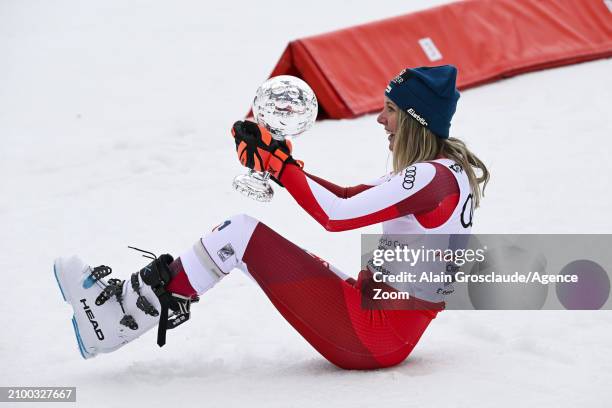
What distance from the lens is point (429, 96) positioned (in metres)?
3.40

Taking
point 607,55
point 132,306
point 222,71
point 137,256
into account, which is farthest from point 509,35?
point 132,306

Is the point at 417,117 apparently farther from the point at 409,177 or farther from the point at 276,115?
the point at 276,115

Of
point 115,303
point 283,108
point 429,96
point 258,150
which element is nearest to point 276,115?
point 283,108

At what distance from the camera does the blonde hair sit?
3.41 m

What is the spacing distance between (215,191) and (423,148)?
9.32 ft

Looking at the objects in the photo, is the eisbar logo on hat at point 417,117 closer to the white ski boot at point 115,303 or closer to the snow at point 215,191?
the snow at point 215,191

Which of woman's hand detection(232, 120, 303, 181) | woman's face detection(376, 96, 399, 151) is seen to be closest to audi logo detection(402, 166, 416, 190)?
woman's face detection(376, 96, 399, 151)

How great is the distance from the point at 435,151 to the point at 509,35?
4643 mm

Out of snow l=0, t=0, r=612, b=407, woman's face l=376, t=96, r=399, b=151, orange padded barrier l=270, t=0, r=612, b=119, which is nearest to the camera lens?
snow l=0, t=0, r=612, b=407

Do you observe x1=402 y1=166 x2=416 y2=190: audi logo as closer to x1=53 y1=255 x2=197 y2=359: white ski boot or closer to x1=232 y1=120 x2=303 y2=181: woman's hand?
x1=232 y1=120 x2=303 y2=181: woman's hand

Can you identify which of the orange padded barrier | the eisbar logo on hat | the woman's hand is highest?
the woman's hand

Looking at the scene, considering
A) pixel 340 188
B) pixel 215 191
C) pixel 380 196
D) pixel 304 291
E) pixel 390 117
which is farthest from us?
pixel 215 191

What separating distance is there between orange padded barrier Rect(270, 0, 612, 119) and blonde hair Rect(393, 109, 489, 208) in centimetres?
369

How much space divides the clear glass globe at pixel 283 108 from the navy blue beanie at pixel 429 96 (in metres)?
0.36
